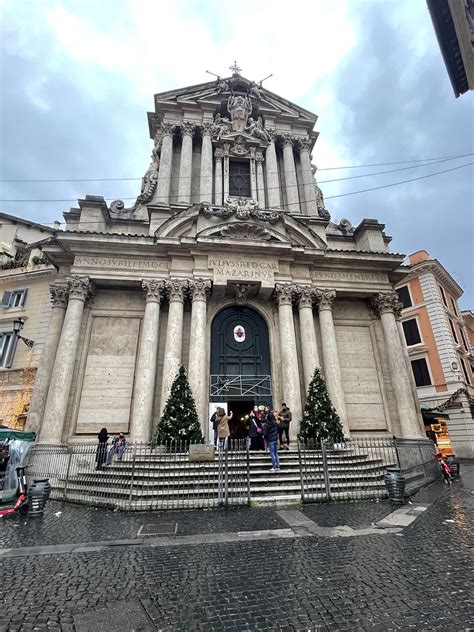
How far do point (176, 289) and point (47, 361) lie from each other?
670cm

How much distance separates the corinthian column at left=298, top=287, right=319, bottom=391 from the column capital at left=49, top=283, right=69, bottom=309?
11.8m

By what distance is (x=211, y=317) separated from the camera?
17.4 meters

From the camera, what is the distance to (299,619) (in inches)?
128

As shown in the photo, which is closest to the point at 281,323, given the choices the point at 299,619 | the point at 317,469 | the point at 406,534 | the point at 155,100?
the point at 317,469

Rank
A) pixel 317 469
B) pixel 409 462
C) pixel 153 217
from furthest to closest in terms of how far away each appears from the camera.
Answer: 1. pixel 153 217
2. pixel 409 462
3. pixel 317 469

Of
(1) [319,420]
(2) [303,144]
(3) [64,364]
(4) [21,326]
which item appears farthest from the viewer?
(2) [303,144]

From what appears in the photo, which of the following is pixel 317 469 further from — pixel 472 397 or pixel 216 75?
pixel 216 75

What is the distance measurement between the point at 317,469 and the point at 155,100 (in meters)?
24.5

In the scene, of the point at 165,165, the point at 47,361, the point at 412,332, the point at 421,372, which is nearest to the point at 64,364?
the point at 47,361

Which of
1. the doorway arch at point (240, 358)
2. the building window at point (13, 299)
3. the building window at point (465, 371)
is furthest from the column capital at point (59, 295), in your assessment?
the building window at point (465, 371)

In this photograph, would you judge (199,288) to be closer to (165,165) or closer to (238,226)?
(238,226)

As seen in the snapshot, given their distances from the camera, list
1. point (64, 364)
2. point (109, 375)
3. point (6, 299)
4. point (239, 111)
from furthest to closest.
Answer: point (239, 111) < point (6, 299) < point (109, 375) < point (64, 364)

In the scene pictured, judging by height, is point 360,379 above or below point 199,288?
below

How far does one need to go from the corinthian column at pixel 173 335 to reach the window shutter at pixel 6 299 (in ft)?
38.5
